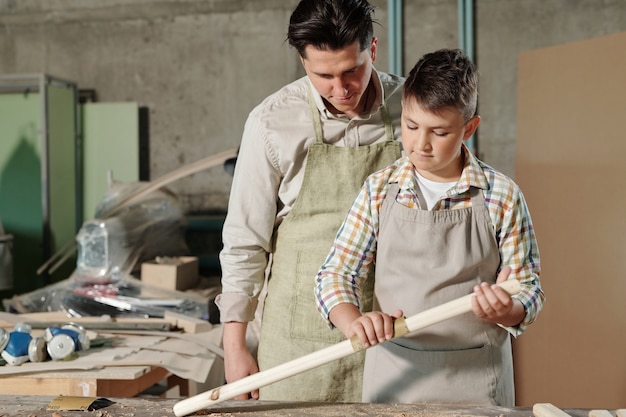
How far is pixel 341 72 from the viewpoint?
159 centimetres

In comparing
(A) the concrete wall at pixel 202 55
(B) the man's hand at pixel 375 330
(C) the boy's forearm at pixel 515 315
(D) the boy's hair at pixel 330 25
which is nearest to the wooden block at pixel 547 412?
(C) the boy's forearm at pixel 515 315

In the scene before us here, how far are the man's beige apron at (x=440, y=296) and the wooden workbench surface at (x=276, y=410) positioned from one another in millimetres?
108

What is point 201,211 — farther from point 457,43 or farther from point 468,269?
point 468,269

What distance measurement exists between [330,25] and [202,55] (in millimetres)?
3708

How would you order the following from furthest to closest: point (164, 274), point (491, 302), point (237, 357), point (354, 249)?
point (164, 274)
point (237, 357)
point (354, 249)
point (491, 302)

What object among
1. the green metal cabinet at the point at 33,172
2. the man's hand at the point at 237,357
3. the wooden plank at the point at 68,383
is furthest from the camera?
the green metal cabinet at the point at 33,172

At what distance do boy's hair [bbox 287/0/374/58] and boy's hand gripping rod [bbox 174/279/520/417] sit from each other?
64 cm

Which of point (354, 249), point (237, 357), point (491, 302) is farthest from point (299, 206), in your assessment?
point (491, 302)

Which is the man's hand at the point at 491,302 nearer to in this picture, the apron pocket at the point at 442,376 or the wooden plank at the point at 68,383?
the apron pocket at the point at 442,376

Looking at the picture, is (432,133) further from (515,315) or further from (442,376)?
(442,376)

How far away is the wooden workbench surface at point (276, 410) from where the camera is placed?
1.35 metres

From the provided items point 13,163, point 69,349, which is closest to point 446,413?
point 69,349

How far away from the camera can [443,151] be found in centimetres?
142

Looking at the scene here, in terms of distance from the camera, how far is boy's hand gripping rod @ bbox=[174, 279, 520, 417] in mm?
1280
